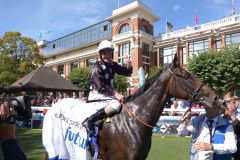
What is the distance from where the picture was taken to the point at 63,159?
4.95 metres

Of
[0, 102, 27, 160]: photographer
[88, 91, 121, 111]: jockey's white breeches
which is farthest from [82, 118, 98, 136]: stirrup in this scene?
[0, 102, 27, 160]: photographer

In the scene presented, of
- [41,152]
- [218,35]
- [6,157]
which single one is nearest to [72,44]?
[218,35]

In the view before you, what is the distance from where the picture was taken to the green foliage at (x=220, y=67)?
2894 cm

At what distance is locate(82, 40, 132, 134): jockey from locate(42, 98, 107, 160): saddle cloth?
13 cm

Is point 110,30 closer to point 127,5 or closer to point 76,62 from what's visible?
point 127,5

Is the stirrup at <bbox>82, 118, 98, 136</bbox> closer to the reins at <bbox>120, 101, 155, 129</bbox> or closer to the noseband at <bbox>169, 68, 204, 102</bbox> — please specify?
the reins at <bbox>120, 101, 155, 129</bbox>

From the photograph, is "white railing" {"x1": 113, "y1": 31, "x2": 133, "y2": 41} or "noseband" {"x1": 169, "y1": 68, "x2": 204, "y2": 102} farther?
"white railing" {"x1": 113, "y1": 31, "x2": 133, "y2": 41}

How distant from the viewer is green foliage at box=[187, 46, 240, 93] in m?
28.9

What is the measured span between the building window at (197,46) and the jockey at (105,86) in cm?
3565

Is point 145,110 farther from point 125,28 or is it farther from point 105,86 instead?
point 125,28

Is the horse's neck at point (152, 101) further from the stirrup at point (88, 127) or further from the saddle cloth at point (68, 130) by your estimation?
the stirrup at point (88, 127)

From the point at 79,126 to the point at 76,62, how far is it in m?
52.9

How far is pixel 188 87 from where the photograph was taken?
488cm

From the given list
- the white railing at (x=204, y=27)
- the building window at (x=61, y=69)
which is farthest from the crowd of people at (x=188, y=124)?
the building window at (x=61, y=69)
